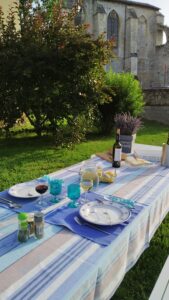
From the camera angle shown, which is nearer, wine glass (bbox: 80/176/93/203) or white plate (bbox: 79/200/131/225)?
white plate (bbox: 79/200/131/225)

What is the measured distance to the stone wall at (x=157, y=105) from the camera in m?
13.1

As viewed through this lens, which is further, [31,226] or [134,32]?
[134,32]

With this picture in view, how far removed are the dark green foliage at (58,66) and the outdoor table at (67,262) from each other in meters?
5.39

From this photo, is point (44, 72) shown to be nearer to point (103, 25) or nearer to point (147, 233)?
point (147, 233)

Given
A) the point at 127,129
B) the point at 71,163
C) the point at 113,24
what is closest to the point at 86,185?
the point at 127,129

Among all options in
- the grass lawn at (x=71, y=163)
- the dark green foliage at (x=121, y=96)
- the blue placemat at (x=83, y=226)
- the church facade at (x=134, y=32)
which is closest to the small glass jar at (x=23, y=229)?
the blue placemat at (x=83, y=226)

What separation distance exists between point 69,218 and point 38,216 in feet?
0.91

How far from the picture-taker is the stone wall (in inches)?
514

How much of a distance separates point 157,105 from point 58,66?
7796 mm

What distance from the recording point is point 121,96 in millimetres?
8766

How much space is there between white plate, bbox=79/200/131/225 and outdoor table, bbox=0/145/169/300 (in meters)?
0.08

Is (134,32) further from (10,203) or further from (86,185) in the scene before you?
(10,203)

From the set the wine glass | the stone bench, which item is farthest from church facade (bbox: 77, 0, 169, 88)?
the stone bench

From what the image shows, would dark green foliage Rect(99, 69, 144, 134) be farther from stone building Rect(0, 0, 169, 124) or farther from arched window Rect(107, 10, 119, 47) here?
arched window Rect(107, 10, 119, 47)
